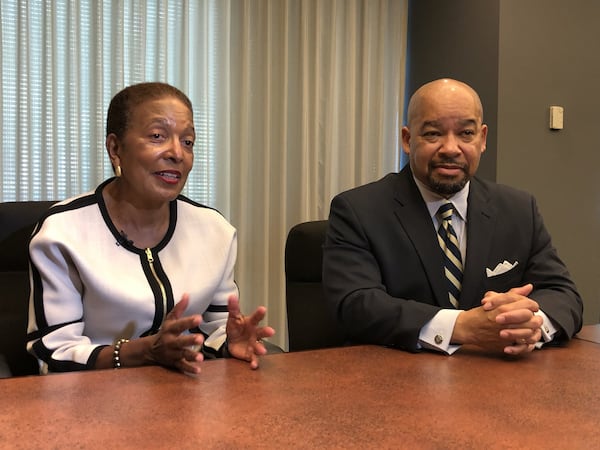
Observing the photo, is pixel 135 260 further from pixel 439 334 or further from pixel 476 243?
pixel 476 243

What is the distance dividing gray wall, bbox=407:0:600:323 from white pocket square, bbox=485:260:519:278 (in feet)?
4.85

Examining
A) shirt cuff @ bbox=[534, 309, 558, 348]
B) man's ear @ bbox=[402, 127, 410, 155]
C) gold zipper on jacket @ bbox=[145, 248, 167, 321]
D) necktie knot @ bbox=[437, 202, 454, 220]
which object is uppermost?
man's ear @ bbox=[402, 127, 410, 155]

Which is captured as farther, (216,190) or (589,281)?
(589,281)

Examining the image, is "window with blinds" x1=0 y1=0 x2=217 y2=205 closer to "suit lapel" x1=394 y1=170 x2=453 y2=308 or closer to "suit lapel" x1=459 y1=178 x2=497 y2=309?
"suit lapel" x1=394 y1=170 x2=453 y2=308

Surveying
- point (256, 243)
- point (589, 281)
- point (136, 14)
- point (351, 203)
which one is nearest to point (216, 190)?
point (256, 243)

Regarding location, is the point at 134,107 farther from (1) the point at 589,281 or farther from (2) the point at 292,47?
(1) the point at 589,281

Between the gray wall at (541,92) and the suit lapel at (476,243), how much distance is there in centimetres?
142

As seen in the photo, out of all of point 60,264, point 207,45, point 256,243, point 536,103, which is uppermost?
point 207,45

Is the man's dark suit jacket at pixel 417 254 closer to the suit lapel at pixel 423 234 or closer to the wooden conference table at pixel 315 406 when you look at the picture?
the suit lapel at pixel 423 234

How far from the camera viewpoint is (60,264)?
53.1 inches

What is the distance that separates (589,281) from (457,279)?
6.70 ft

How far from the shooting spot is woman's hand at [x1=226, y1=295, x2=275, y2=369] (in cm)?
115

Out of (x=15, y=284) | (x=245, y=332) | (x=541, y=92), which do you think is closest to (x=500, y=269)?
(x=245, y=332)

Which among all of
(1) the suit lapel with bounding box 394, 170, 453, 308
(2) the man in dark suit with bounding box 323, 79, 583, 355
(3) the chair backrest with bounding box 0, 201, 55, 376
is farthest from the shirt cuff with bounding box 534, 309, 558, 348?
(3) the chair backrest with bounding box 0, 201, 55, 376
